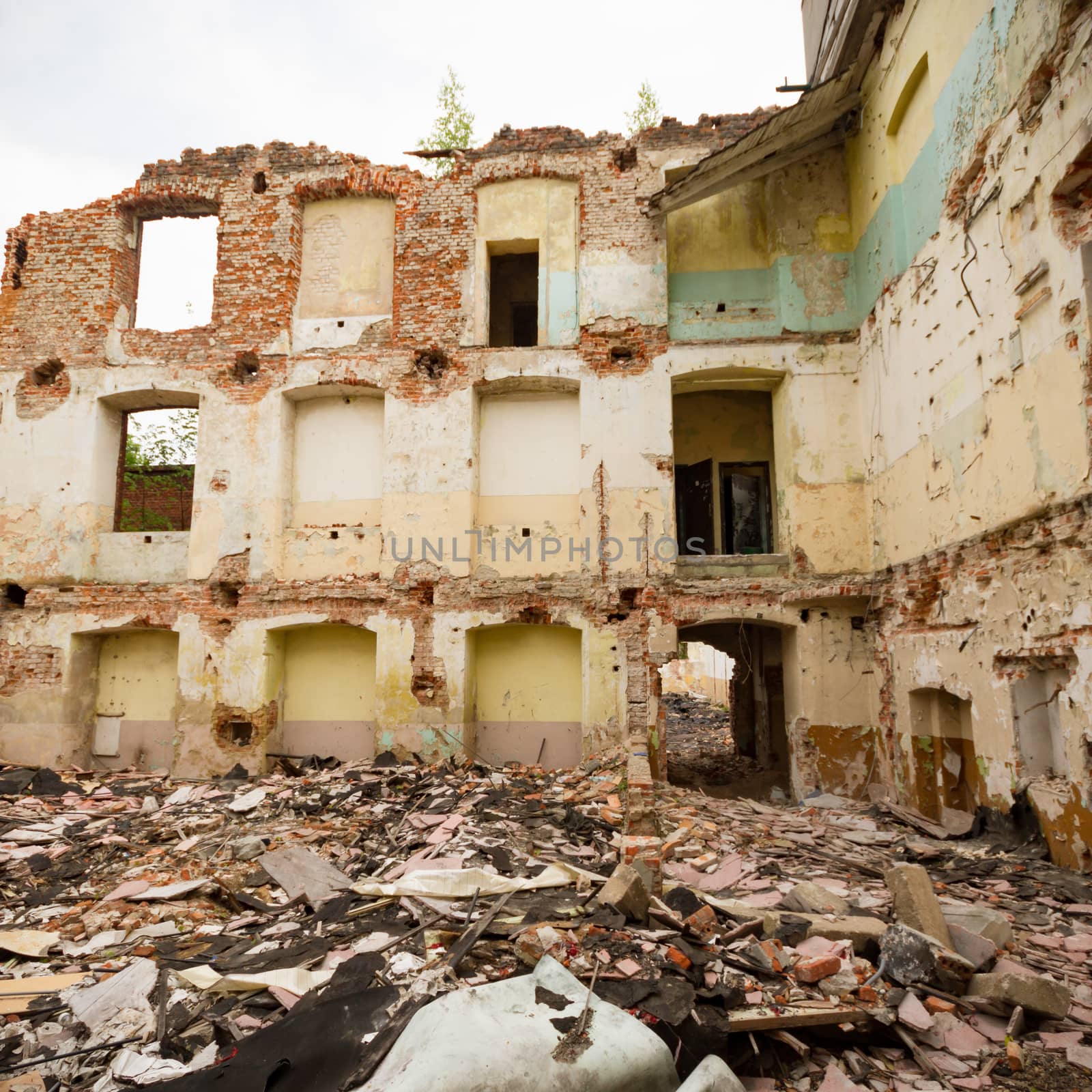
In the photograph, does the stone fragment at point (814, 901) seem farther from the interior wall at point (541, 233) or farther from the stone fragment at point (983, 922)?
the interior wall at point (541, 233)

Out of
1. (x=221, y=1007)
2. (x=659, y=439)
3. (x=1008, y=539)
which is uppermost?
(x=659, y=439)

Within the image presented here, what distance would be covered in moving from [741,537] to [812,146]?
20.6 ft

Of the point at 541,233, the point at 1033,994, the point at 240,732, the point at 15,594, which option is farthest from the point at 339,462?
the point at 1033,994

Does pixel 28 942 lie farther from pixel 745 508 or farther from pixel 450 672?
pixel 745 508

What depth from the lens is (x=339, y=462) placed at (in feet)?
39.2

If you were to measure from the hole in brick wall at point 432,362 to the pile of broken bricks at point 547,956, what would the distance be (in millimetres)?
7010

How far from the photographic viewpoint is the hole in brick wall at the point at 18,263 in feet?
41.3

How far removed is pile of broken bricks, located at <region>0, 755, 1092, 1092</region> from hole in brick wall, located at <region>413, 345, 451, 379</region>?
23.0 feet

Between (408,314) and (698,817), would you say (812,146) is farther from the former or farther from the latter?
(698,817)

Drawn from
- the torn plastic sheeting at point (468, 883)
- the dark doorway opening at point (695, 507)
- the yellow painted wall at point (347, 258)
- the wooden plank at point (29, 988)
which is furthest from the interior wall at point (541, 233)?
the wooden plank at point (29, 988)

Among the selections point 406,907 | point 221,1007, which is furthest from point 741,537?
point 221,1007

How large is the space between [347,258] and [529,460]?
4.93 metres

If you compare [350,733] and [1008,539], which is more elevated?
[1008,539]

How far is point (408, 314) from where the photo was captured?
1179 centimetres
